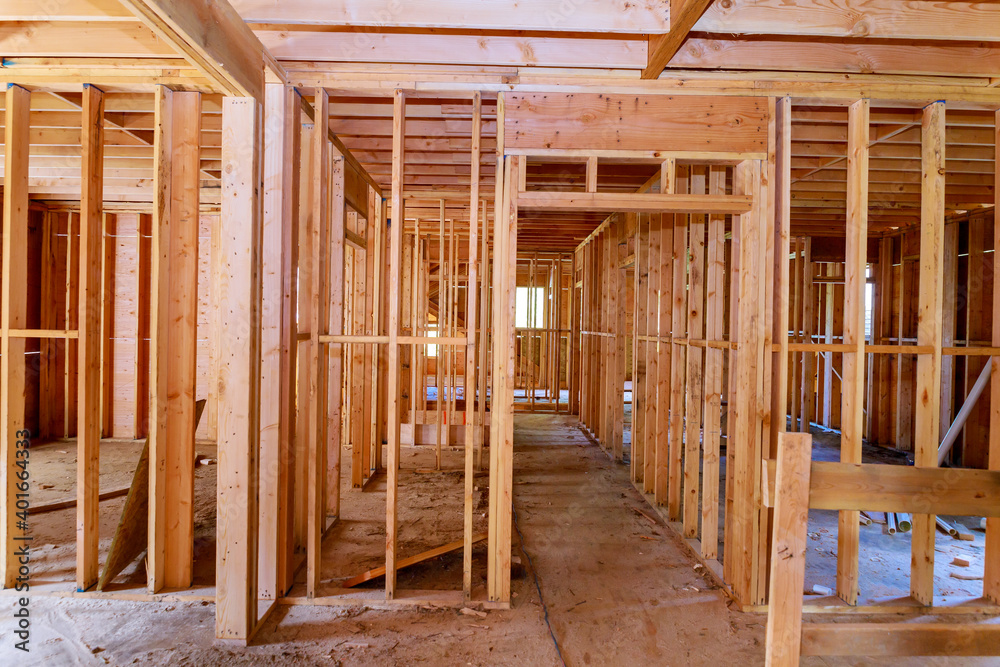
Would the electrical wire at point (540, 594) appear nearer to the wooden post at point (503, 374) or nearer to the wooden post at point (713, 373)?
the wooden post at point (503, 374)

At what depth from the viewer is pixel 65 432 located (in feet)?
22.9

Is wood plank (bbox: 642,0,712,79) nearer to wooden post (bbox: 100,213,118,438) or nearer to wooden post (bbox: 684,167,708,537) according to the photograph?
wooden post (bbox: 684,167,708,537)

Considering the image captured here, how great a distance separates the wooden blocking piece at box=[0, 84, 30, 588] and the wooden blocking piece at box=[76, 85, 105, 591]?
0.40 metres

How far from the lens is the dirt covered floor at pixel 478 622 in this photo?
255 cm

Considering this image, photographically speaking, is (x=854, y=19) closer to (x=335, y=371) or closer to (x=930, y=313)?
(x=930, y=313)

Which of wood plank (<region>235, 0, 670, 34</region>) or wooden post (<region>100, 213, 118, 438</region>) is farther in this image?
wooden post (<region>100, 213, 118, 438</region>)

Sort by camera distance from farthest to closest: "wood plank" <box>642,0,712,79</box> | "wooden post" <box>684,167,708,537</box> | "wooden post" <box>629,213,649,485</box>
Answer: "wooden post" <box>629,213,649,485</box>
"wooden post" <box>684,167,708,537</box>
"wood plank" <box>642,0,712,79</box>

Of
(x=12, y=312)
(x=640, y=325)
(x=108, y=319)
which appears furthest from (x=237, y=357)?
(x=108, y=319)

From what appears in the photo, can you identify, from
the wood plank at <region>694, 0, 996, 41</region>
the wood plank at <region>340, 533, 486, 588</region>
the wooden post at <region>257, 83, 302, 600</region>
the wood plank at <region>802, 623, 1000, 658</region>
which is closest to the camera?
the wood plank at <region>802, 623, 1000, 658</region>

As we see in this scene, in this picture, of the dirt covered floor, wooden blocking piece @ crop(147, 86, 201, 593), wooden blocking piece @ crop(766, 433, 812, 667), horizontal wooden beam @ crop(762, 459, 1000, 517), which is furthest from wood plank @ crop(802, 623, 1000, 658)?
wooden blocking piece @ crop(147, 86, 201, 593)

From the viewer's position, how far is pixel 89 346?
120 inches

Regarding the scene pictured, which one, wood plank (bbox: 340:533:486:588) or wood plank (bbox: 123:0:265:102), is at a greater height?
wood plank (bbox: 123:0:265:102)

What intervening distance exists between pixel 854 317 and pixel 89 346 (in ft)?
15.4

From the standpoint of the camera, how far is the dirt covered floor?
2549 mm
